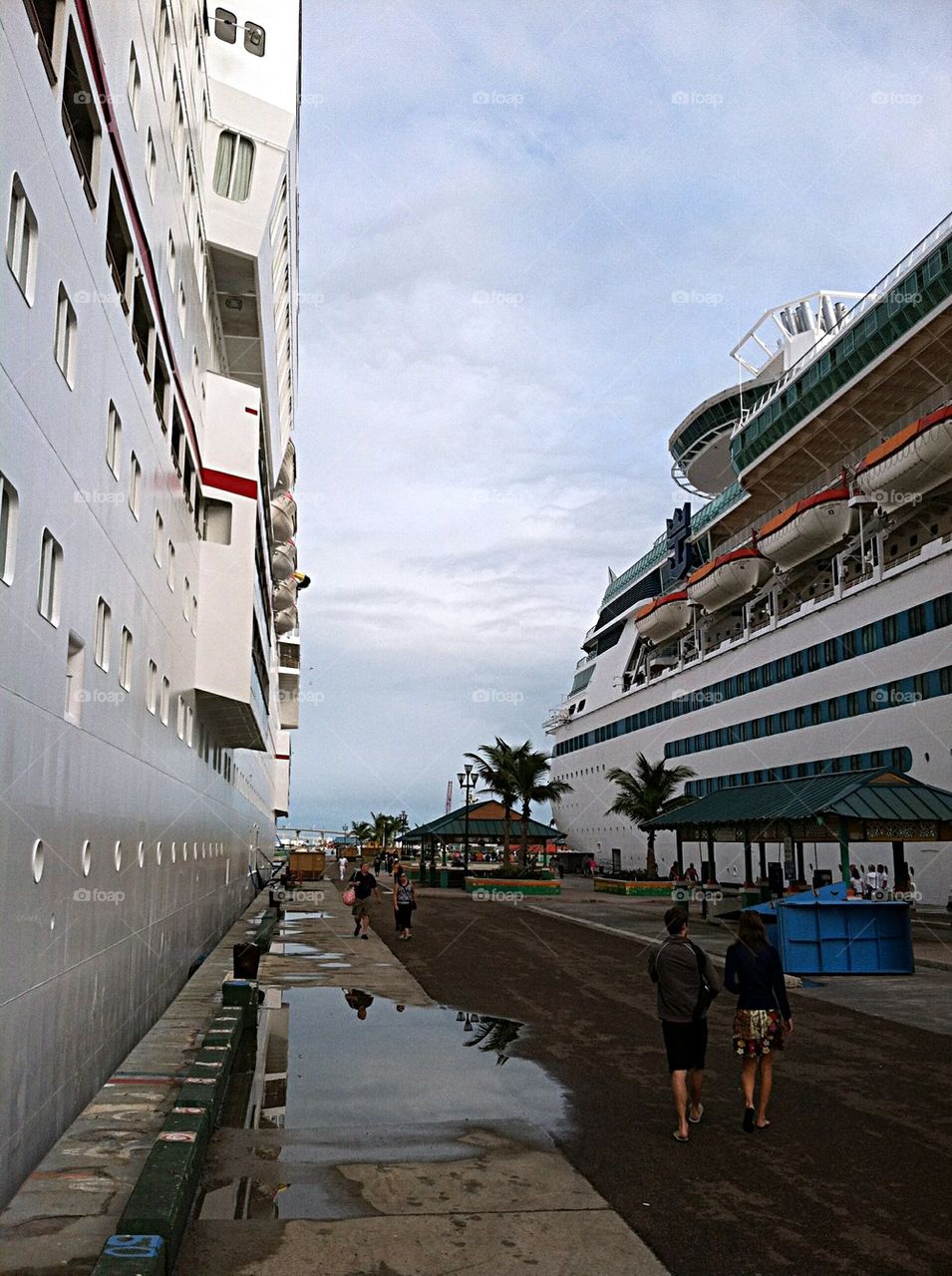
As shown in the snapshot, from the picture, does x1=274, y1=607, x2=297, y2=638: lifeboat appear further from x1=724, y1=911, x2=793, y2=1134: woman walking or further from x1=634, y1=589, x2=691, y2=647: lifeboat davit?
x1=724, y1=911, x2=793, y2=1134: woman walking

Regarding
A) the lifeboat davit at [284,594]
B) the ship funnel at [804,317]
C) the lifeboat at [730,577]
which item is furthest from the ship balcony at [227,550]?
the ship funnel at [804,317]

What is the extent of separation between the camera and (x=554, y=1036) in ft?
40.1

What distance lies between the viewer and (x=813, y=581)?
4959 cm

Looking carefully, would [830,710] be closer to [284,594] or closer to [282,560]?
[282,560]

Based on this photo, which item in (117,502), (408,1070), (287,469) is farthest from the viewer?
(287,469)

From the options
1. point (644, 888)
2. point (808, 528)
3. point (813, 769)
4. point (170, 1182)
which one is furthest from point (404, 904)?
point (808, 528)

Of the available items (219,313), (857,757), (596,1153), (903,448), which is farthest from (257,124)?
(857,757)

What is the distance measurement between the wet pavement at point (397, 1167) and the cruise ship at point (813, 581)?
15.0 meters

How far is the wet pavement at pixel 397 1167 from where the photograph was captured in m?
5.43

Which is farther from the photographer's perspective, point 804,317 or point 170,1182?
point 804,317

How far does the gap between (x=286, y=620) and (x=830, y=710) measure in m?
28.6

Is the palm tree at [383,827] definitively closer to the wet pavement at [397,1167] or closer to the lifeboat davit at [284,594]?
the lifeboat davit at [284,594]

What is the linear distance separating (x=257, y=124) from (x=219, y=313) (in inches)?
167

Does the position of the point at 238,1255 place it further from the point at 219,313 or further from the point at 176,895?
the point at 219,313
